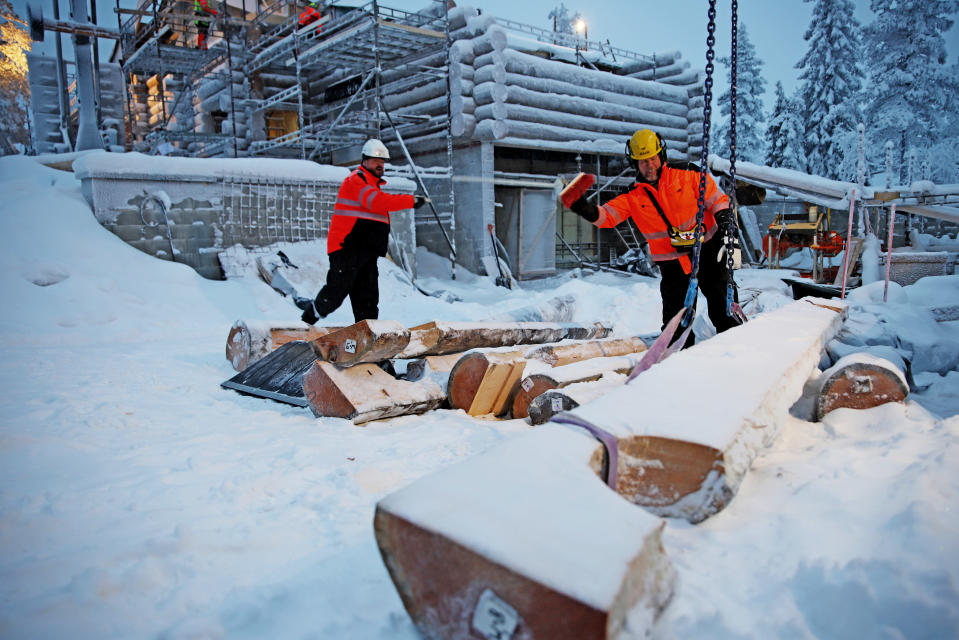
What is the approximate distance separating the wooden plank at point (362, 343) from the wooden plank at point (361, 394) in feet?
0.32

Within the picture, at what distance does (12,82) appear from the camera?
26.9m

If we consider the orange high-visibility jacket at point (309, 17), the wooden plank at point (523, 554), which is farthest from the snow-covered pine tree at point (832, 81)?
the wooden plank at point (523, 554)

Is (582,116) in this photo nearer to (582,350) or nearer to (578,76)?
(578,76)

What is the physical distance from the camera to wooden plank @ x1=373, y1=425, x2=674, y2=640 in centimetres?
116

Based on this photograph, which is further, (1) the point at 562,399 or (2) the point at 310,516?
(1) the point at 562,399

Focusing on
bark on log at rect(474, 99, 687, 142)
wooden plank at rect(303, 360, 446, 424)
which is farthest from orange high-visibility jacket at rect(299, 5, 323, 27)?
wooden plank at rect(303, 360, 446, 424)

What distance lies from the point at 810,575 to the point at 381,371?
2763 millimetres

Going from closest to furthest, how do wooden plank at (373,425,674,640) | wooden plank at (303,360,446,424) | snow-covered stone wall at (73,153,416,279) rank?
1. wooden plank at (373,425,674,640)
2. wooden plank at (303,360,446,424)
3. snow-covered stone wall at (73,153,416,279)

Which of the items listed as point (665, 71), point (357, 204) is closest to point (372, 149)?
point (357, 204)

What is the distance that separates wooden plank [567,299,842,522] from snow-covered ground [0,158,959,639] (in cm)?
14

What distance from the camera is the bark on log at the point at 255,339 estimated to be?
478cm

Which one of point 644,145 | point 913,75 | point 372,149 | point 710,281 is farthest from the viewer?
point 913,75

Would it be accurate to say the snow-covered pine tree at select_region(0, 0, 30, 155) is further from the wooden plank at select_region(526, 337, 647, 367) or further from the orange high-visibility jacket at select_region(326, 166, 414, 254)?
the wooden plank at select_region(526, 337, 647, 367)

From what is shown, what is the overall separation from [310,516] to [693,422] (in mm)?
1365
